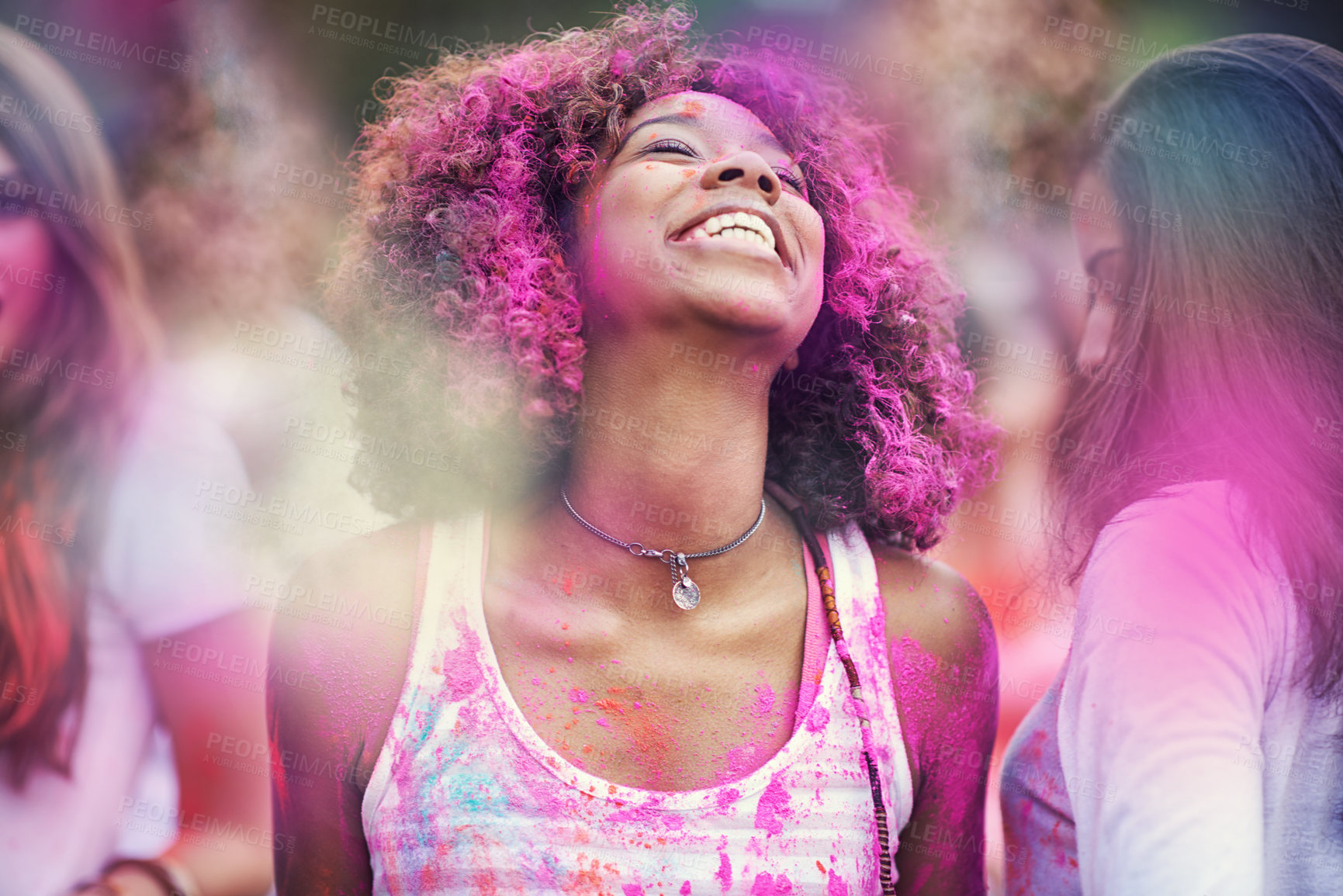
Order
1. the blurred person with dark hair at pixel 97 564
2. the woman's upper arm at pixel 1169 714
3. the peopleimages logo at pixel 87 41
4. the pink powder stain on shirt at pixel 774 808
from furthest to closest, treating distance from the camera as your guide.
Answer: the peopleimages logo at pixel 87 41, the blurred person with dark hair at pixel 97 564, the pink powder stain on shirt at pixel 774 808, the woman's upper arm at pixel 1169 714

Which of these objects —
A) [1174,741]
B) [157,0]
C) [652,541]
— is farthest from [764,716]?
[157,0]

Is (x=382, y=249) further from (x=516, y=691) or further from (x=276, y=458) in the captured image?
(x=516, y=691)

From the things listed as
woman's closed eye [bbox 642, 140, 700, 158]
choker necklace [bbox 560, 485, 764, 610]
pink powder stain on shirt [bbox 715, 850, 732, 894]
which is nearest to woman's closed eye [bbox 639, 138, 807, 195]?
woman's closed eye [bbox 642, 140, 700, 158]

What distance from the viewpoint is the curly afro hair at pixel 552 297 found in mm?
2094

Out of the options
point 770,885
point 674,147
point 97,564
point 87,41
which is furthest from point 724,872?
point 87,41

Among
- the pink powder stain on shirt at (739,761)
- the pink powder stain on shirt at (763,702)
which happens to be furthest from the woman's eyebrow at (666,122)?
the pink powder stain on shirt at (739,761)

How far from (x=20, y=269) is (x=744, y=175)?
6.55ft

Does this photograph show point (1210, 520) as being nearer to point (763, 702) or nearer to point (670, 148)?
point (763, 702)

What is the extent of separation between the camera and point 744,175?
1.97 metres

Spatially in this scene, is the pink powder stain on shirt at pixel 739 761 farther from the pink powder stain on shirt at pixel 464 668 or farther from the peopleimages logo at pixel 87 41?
the peopleimages logo at pixel 87 41

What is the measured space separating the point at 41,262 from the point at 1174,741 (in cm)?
298

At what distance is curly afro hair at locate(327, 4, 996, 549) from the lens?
6.87 feet

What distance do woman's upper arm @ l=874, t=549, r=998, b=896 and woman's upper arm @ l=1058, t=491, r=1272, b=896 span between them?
0.20m

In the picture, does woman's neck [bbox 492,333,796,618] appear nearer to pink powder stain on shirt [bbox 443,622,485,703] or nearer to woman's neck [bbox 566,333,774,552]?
woman's neck [bbox 566,333,774,552]
